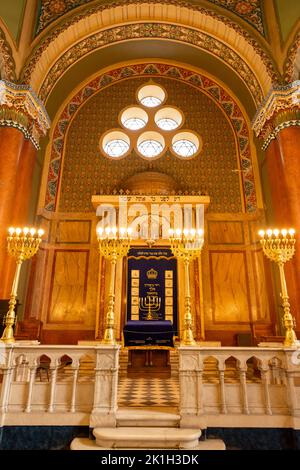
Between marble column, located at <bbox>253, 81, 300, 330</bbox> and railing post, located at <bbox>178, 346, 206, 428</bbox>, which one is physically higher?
marble column, located at <bbox>253, 81, 300, 330</bbox>

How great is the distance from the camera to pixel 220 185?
33.6ft

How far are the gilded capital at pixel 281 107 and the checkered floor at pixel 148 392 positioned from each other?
269 inches

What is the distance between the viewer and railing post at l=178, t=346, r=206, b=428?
3927mm

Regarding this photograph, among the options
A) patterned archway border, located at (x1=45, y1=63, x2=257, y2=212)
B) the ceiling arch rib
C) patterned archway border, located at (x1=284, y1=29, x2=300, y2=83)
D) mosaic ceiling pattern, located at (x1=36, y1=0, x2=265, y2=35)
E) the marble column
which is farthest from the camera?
patterned archway border, located at (x1=45, y1=63, x2=257, y2=212)

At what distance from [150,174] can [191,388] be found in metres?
6.95

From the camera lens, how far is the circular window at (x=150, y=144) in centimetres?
1094

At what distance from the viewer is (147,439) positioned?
3.51 meters

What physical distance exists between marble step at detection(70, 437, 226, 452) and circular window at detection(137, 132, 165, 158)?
8811 mm

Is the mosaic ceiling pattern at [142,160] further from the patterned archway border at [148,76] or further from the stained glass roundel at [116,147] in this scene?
the stained glass roundel at [116,147]

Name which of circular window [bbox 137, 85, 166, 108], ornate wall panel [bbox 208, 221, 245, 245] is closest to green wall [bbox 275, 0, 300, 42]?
circular window [bbox 137, 85, 166, 108]

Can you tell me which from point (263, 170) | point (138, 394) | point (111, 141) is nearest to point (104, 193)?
point (111, 141)

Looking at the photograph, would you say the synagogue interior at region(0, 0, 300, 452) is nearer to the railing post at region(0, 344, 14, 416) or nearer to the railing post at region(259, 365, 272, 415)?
the railing post at region(0, 344, 14, 416)

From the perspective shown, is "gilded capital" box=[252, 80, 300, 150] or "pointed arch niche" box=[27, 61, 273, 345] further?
"pointed arch niche" box=[27, 61, 273, 345]

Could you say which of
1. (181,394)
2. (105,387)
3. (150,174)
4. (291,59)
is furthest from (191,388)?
(291,59)
